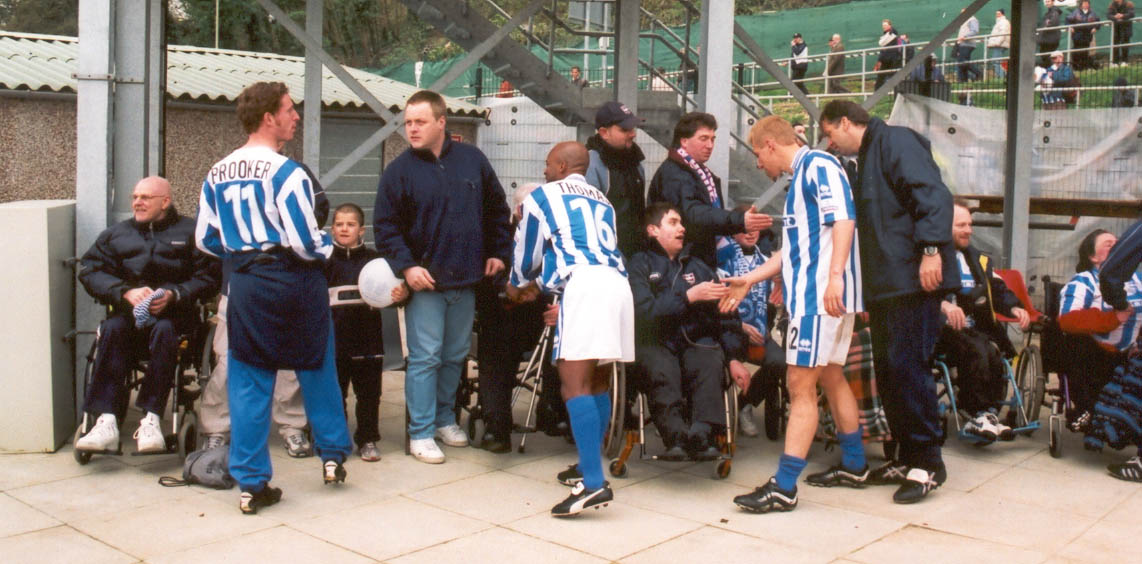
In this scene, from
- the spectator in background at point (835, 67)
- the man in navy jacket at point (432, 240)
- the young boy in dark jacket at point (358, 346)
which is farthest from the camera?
the spectator in background at point (835, 67)

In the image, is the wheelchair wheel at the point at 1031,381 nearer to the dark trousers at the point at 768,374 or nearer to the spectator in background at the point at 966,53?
the dark trousers at the point at 768,374

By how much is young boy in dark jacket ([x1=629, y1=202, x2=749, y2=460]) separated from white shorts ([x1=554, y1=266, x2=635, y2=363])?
37 centimetres

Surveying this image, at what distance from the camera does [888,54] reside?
709 inches

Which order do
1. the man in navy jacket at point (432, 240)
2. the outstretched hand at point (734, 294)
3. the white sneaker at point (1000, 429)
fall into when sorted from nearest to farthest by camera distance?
the outstretched hand at point (734, 294)
the man in navy jacket at point (432, 240)
the white sneaker at point (1000, 429)

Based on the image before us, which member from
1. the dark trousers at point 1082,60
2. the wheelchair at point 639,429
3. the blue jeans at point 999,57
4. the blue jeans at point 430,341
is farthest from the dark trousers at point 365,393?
the dark trousers at point 1082,60

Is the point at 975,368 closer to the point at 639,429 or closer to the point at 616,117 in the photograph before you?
the point at 639,429

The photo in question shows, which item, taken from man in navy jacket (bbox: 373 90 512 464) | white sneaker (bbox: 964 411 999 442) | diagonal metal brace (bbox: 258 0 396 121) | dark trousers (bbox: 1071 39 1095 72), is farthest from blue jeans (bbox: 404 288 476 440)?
dark trousers (bbox: 1071 39 1095 72)

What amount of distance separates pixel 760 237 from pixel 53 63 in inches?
419

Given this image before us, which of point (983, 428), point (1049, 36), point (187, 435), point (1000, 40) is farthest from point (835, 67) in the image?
point (187, 435)

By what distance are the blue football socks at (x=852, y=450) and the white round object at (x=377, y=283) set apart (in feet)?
7.26

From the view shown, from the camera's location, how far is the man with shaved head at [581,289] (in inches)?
195

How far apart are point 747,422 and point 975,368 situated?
1250 millimetres

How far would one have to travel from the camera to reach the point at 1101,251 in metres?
6.50

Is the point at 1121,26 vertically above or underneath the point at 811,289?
above
